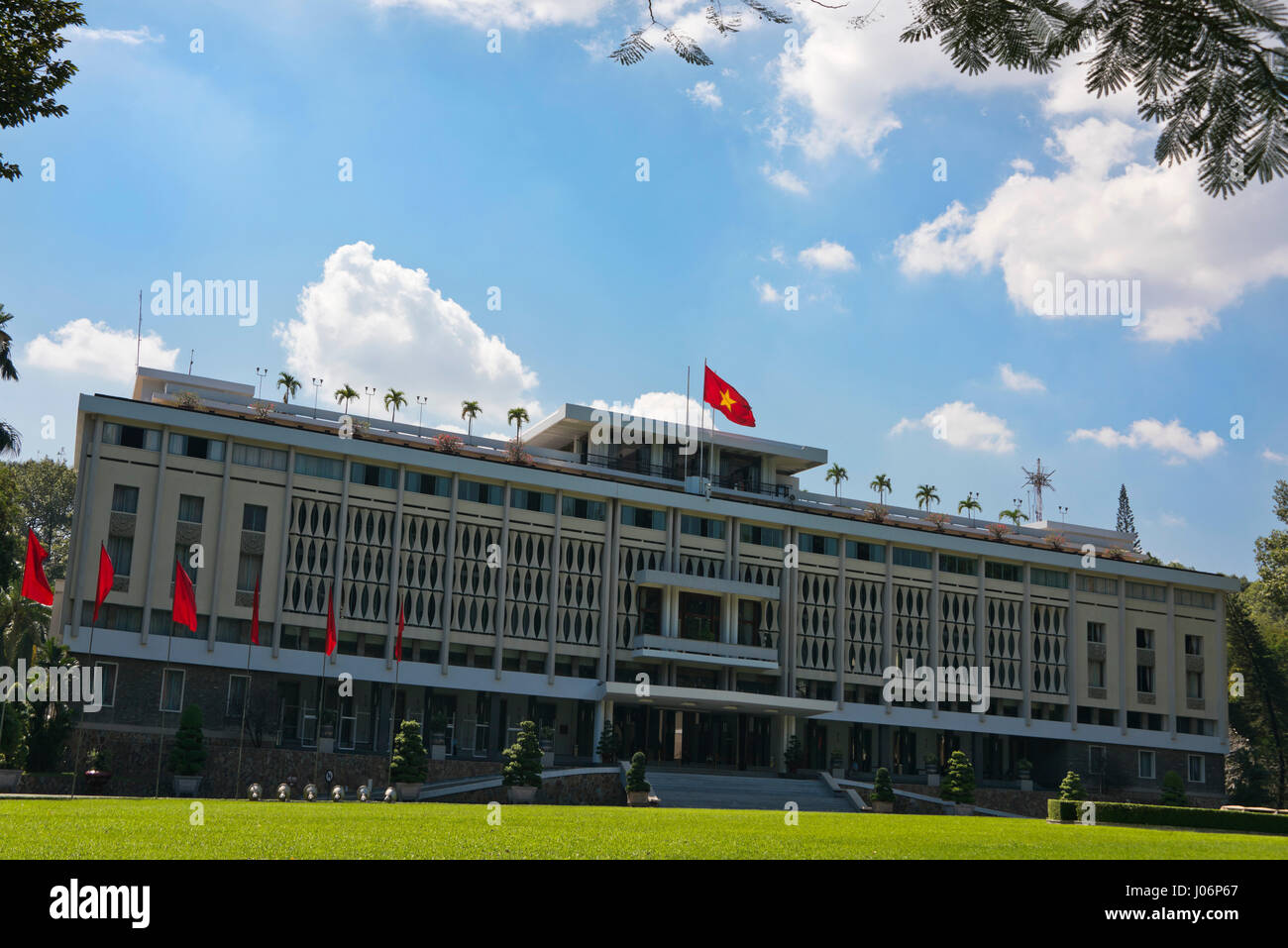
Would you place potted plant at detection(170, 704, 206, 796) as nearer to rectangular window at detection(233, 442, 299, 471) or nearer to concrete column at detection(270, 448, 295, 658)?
concrete column at detection(270, 448, 295, 658)

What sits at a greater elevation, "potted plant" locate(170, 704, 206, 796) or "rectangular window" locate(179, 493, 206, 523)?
"rectangular window" locate(179, 493, 206, 523)

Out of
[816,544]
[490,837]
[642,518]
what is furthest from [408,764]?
[816,544]

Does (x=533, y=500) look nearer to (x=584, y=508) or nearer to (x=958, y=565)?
(x=584, y=508)

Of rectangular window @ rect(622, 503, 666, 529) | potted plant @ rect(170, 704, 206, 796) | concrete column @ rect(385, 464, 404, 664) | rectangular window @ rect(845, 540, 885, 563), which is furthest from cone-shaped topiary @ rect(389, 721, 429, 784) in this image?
rectangular window @ rect(845, 540, 885, 563)

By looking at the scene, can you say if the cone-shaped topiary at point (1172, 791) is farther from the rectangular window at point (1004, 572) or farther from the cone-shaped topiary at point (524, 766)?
the cone-shaped topiary at point (524, 766)

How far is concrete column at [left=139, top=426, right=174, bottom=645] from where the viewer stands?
44125 mm

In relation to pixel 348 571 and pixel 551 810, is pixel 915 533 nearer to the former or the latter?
pixel 348 571

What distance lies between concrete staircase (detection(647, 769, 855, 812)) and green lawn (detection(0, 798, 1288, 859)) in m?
14.4

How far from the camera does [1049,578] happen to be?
62250 mm

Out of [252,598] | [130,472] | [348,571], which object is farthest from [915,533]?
[130,472]

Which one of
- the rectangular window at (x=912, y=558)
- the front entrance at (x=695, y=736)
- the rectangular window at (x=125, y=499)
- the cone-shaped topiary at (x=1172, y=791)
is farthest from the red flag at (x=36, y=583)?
the cone-shaped topiary at (x=1172, y=791)

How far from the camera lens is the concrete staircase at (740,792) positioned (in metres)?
42.6
